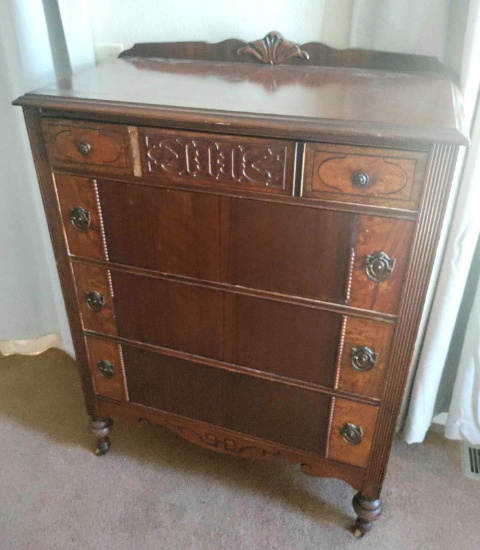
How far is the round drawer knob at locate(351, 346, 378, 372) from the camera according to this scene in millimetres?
1048

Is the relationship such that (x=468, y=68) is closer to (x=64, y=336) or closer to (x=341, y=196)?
(x=341, y=196)

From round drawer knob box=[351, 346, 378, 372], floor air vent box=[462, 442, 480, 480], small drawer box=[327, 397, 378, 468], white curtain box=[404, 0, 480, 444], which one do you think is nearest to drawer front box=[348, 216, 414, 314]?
round drawer knob box=[351, 346, 378, 372]

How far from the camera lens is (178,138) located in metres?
0.95

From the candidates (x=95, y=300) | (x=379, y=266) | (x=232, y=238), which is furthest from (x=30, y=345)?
(x=379, y=266)

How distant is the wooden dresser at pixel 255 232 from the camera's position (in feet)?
2.93

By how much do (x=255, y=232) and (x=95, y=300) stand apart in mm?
465

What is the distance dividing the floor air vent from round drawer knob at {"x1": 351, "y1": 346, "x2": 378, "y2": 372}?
70cm

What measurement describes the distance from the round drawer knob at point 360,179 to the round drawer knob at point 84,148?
521mm

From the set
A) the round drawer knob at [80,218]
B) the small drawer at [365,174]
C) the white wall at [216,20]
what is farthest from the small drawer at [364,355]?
the white wall at [216,20]

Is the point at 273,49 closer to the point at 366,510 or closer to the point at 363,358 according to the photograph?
the point at 363,358

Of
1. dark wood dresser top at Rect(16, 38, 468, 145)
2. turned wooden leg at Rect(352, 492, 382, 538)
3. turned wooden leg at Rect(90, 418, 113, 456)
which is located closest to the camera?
dark wood dresser top at Rect(16, 38, 468, 145)

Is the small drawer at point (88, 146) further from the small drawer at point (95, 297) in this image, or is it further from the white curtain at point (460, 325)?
the white curtain at point (460, 325)

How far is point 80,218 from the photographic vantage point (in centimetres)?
113

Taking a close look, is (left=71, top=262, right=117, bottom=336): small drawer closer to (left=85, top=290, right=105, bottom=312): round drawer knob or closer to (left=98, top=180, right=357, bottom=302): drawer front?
(left=85, top=290, right=105, bottom=312): round drawer knob
